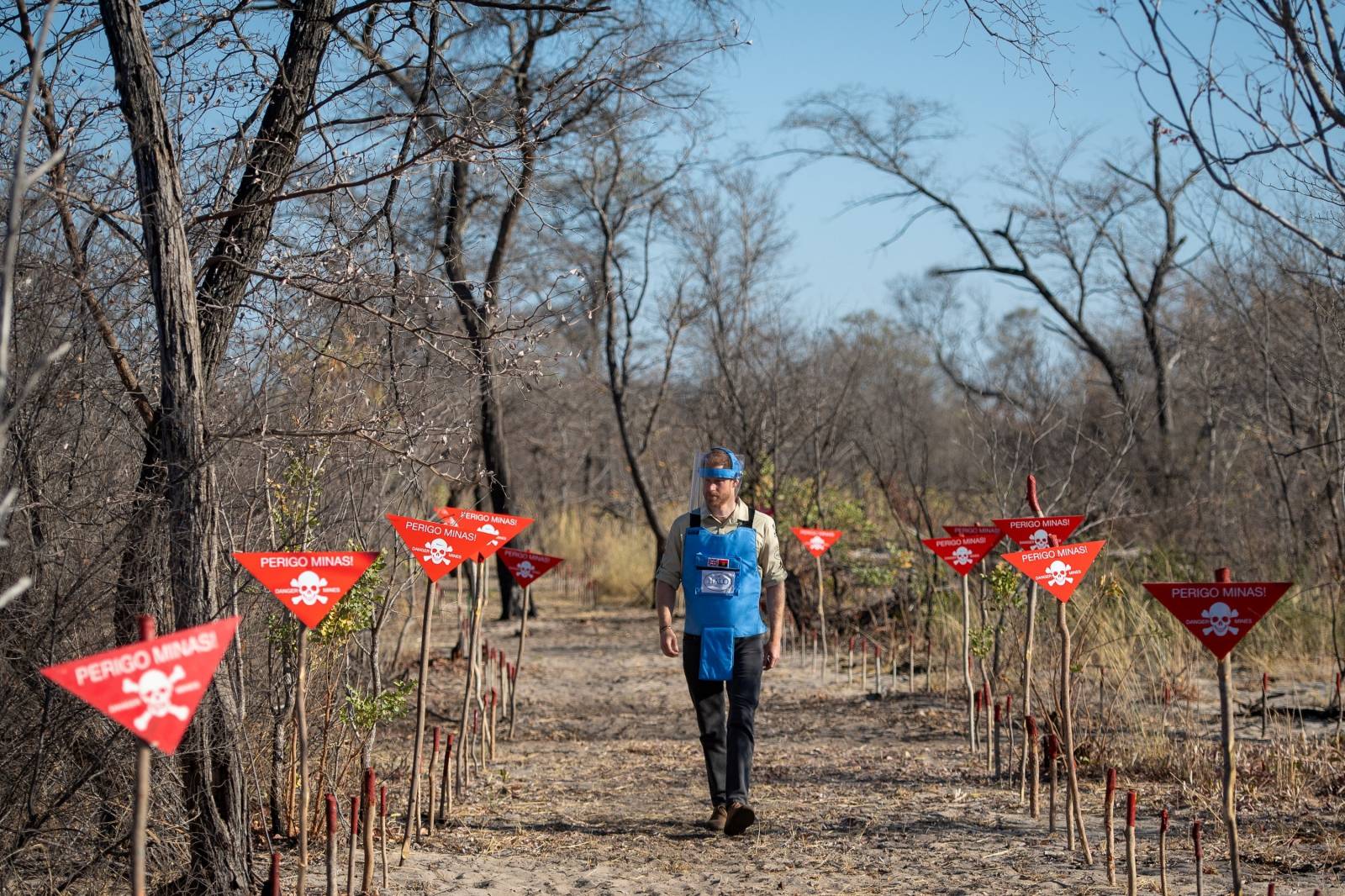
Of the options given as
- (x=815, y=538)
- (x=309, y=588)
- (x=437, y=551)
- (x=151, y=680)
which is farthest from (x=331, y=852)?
(x=815, y=538)

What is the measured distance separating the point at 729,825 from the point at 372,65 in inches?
150

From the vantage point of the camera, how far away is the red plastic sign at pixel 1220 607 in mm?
4250

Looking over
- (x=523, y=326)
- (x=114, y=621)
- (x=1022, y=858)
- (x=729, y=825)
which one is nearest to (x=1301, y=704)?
(x=1022, y=858)

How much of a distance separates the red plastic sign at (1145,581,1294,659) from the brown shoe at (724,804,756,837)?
218cm

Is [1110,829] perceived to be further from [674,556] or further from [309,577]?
[309,577]

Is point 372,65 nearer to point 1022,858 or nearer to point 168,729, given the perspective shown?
point 168,729

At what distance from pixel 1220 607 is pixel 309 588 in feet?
10.3

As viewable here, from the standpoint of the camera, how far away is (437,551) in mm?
5750

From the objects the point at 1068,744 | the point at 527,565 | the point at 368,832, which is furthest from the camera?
the point at 527,565

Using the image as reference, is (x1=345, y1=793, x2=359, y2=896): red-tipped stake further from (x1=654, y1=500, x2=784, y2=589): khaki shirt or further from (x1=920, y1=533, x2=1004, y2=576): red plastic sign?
(x1=920, y1=533, x2=1004, y2=576): red plastic sign

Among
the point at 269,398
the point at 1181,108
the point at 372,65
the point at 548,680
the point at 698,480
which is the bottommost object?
the point at 548,680

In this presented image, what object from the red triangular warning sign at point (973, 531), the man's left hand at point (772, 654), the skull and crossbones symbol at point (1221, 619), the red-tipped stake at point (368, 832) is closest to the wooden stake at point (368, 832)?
the red-tipped stake at point (368, 832)

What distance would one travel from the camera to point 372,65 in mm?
5625

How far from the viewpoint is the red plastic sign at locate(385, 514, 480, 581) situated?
224 inches
